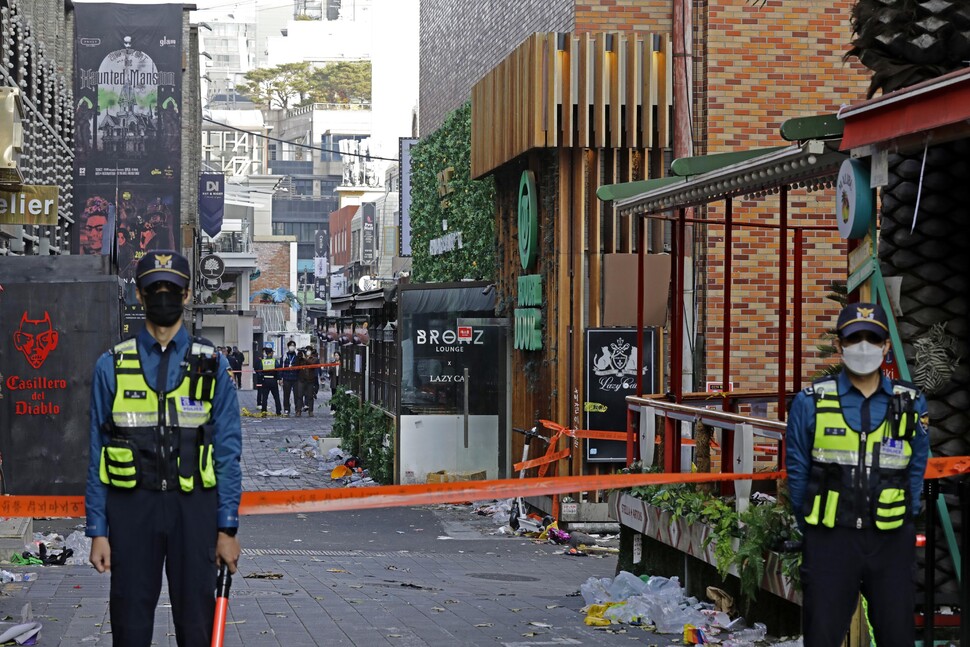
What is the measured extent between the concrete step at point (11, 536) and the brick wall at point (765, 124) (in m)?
7.98

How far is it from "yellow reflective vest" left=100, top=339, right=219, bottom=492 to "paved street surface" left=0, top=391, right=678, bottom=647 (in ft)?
10.1

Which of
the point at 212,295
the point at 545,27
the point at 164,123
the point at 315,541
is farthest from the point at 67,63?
the point at 212,295

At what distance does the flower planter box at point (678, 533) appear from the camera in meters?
8.62

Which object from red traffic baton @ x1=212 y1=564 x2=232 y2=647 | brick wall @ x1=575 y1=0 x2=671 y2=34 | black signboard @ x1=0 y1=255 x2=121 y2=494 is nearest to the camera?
red traffic baton @ x1=212 y1=564 x2=232 y2=647

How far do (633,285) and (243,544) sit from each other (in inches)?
186

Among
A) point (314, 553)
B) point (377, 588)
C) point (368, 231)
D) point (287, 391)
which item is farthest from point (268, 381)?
point (368, 231)

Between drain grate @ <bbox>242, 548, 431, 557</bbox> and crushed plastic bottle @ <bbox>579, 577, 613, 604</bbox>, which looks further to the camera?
drain grate @ <bbox>242, 548, 431, 557</bbox>

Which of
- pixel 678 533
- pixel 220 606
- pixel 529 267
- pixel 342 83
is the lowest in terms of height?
pixel 678 533

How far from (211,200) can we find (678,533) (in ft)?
162

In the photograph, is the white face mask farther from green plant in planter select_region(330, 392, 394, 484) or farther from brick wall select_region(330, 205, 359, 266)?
brick wall select_region(330, 205, 359, 266)

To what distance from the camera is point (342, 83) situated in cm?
13638

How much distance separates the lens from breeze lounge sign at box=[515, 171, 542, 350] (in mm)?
17750

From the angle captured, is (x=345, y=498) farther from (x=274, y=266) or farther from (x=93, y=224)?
(x=274, y=266)

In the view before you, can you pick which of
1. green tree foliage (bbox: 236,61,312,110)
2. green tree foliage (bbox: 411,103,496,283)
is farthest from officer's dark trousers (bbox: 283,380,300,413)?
green tree foliage (bbox: 236,61,312,110)
